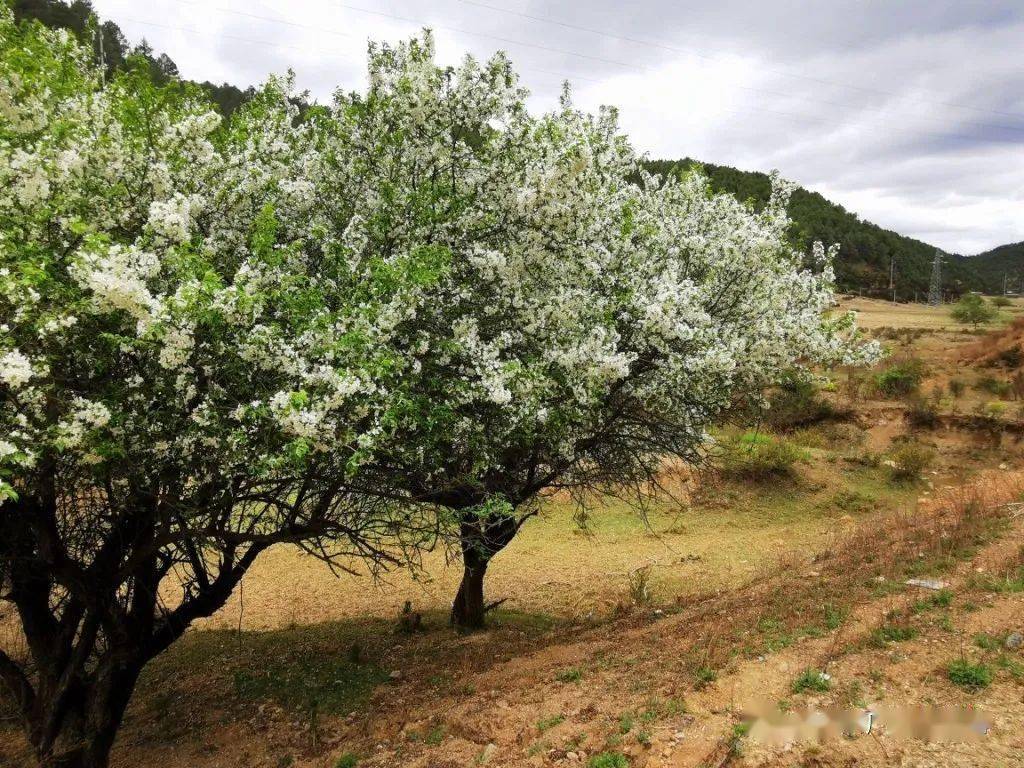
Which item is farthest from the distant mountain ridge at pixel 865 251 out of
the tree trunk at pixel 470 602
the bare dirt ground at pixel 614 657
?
the tree trunk at pixel 470 602

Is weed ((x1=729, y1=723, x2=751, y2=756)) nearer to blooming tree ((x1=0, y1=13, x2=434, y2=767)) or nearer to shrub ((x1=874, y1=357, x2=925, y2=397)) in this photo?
blooming tree ((x1=0, y1=13, x2=434, y2=767))

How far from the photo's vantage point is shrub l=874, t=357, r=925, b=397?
1219 inches

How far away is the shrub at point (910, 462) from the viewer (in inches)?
904

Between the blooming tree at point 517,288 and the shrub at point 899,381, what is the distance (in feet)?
80.6

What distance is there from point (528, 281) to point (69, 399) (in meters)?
4.84

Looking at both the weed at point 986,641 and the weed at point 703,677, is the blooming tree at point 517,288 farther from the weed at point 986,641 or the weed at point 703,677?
the weed at point 986,641

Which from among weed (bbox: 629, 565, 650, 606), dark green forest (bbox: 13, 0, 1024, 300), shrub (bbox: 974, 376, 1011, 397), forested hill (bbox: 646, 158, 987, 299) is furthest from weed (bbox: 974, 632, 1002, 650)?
forested hill (bbox: 646, 158, 987, 299)

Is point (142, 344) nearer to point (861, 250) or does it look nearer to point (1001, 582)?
point (1001, 582)

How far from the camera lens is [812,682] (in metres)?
7.19

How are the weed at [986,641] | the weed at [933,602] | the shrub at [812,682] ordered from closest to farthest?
the shrub at [812,682] < the weed at [986,641] < the weed at [933,602]

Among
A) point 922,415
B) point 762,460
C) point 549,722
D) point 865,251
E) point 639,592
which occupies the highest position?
point 865,251

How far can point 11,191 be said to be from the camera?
5.84 meters

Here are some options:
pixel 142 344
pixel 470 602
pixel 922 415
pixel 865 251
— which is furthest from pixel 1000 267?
pixel 142 344

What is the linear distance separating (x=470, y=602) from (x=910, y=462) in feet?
58.2
